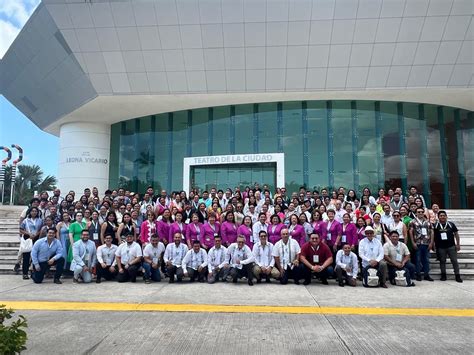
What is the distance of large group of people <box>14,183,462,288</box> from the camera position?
800 centimetres

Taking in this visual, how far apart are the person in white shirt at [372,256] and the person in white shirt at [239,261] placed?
8.39 feet

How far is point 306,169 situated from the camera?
18.5 metres

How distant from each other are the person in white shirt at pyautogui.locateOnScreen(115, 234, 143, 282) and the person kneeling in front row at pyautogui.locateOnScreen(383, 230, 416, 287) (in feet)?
19.1

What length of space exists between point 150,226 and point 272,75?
10978 mm

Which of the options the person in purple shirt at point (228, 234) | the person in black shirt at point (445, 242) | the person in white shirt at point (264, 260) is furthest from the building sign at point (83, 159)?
the person in black shirt at point (445, 242)

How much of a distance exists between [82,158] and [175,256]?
14982 millimetres

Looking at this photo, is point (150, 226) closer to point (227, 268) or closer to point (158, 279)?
point (158, 279)

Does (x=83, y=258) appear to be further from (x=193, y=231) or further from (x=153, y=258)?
(x=193, y=231)

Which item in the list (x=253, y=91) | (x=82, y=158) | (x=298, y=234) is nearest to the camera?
(x=298, y=234)

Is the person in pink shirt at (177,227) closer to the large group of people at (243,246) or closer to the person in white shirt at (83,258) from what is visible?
the large group of people at (243,246)

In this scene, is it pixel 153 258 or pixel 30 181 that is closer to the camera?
pixel 153 258

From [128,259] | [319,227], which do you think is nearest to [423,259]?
[319,227]

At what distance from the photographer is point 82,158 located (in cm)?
2075

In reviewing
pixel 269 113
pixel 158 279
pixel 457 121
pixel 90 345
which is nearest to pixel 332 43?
pixel 269 113
